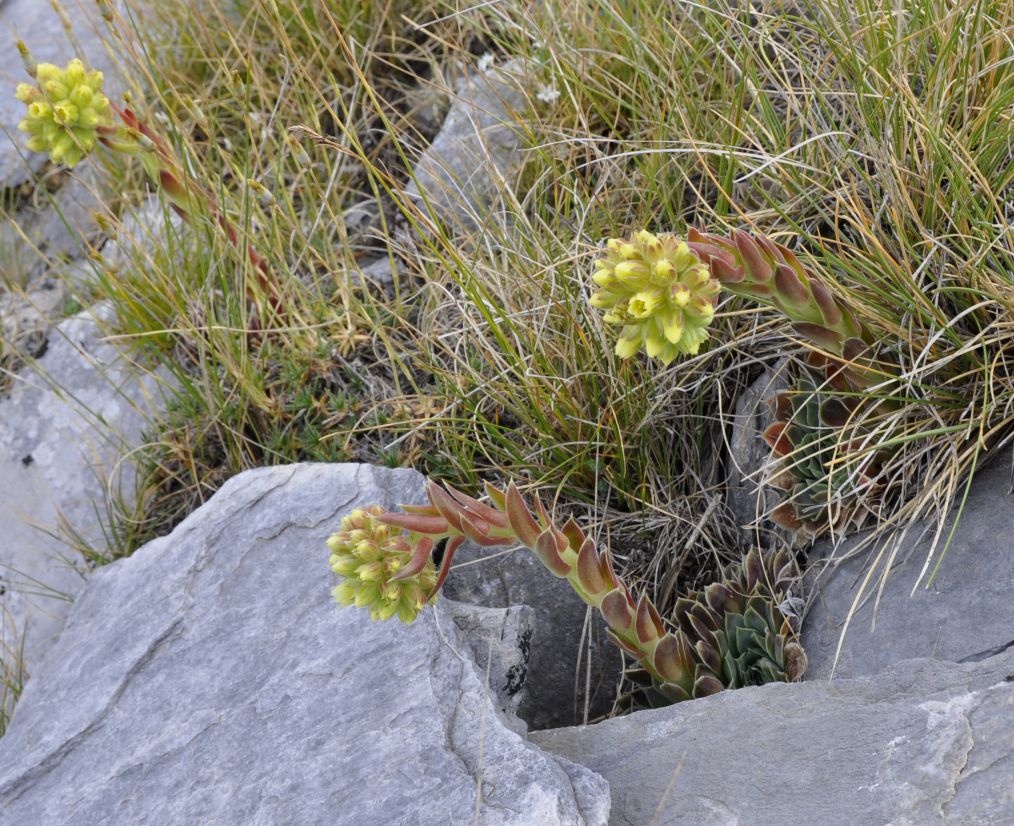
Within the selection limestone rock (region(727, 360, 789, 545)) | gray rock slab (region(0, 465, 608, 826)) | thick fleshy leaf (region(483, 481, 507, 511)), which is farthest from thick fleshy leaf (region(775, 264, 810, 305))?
gray rock slab (region(0, 465, 608, 826))

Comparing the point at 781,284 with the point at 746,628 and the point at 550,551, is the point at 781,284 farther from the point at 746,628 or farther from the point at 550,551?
the point at 746,628

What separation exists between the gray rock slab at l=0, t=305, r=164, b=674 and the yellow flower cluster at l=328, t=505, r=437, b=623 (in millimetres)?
1462

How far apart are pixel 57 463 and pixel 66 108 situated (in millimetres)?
1263

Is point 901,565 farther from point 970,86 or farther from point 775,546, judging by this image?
point 970,86

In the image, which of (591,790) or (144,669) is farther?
(144,669)

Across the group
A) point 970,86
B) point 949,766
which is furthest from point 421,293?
point 949,766

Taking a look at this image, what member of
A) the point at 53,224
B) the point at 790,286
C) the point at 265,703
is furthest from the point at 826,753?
the point at 53,224

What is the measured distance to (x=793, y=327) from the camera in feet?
6.96

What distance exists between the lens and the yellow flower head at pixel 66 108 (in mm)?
2602

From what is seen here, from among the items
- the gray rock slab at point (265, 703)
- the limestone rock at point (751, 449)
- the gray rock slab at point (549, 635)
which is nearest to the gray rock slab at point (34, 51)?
the gray rock slab at point (265, 703)

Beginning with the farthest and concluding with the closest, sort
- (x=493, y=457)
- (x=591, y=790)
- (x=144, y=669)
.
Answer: (x=493, y=457)
(x=144, y=669)
(x=591, y=790)

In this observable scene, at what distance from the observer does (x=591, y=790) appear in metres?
1.78

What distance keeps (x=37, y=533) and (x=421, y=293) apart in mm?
1439

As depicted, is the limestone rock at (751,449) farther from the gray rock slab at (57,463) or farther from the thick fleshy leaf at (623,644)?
the gray rock slab at (57,463)
